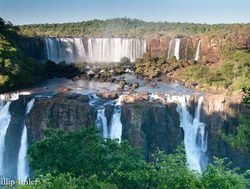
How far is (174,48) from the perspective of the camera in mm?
48000

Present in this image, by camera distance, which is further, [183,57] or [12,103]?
[183,57]

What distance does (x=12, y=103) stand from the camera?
27.9 m

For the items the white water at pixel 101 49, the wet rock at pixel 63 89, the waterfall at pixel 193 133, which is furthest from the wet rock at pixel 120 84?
the white water at pixel 101 49

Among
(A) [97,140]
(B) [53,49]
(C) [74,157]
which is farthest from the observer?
(B) [53,49]

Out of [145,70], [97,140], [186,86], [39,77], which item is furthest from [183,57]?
[97,140]

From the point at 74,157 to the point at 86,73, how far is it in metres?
28.0

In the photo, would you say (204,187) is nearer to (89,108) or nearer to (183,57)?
(89,108)

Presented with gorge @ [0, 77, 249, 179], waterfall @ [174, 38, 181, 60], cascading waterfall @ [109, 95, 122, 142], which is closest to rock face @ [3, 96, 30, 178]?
gorge @ [0, 77, 249, 179]

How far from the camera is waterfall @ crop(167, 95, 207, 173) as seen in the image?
28.2 m

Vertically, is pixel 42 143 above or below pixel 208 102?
above

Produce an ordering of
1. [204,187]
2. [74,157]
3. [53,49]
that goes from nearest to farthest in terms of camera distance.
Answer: [204,187] < [74,157] < [53,49]

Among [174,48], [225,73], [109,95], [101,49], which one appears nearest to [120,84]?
[109,95]

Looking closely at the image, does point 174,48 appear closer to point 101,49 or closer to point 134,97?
point 101,49

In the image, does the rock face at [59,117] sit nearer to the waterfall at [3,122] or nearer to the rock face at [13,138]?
the rock face at [13,138]
